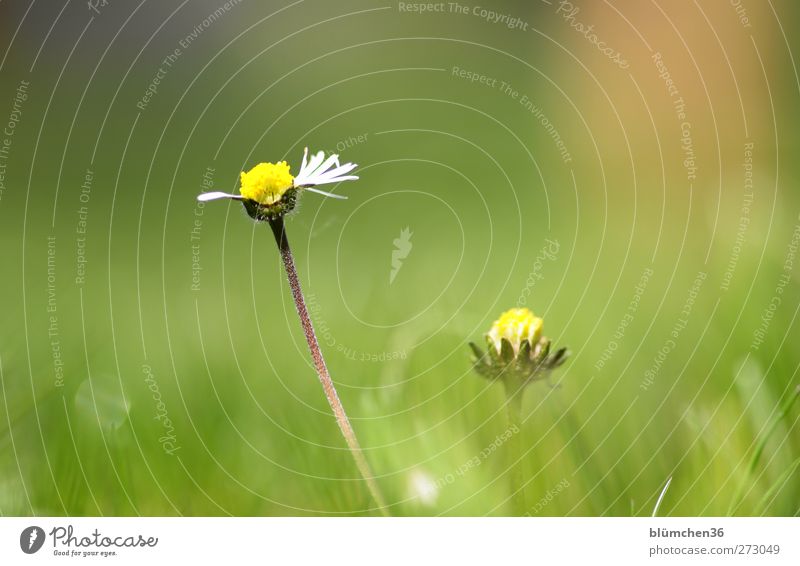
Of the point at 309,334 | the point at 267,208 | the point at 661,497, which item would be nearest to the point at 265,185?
the point at 267,208

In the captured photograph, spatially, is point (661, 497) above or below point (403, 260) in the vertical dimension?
below

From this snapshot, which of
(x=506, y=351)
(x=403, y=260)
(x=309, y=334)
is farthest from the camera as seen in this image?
(x=403, y=260)

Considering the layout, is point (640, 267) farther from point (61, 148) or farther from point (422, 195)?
point (61, 148)

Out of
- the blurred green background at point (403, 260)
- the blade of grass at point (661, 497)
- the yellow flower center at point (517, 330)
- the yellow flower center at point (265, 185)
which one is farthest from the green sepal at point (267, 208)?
the blade of grass at point (661, 497)

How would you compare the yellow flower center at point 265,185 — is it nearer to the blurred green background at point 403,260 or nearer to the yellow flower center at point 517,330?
the yellow flower center at point 517,330

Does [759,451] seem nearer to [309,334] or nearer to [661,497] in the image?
[661,497]

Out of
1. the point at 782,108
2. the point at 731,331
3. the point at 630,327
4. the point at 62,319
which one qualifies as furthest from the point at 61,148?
the point at 782,108
